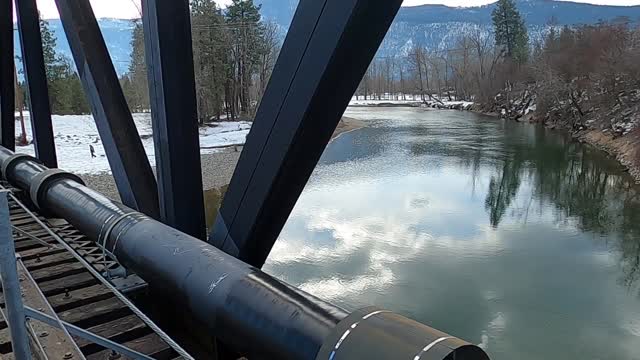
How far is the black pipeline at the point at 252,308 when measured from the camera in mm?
1053

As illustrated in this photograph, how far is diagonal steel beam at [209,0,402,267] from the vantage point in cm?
130

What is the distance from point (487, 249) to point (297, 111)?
32.4ft

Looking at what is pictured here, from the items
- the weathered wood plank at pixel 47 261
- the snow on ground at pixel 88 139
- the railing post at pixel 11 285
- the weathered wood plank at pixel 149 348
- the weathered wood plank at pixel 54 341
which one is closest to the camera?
the railing post at pixel 11 285

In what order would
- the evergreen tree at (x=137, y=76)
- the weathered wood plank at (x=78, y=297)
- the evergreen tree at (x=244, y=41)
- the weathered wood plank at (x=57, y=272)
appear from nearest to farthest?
the weathered wood plank at (x=78, y=297), the weathered wood plank at (x=57, y=272), the evergreen tree at (x=137, y=76), the evergreen tree at (x=244, y=41)

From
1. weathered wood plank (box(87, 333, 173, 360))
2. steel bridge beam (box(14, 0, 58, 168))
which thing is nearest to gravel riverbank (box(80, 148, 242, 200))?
steel bridge beam (box(14, 0, 58, 168))

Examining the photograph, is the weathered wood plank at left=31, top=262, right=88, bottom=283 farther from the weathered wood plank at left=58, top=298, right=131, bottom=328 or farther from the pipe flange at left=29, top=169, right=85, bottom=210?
the pipe flange at left=29, top=169, right=85, bottom=210

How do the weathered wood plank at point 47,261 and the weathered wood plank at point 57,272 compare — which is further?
the weathered wood plank at point 47,261

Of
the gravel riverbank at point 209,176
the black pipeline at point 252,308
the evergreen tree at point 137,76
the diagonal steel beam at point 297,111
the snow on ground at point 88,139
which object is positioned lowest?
the gravel riverbank at point 209,176

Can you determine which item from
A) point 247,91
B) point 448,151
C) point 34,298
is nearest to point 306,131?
point 34,298

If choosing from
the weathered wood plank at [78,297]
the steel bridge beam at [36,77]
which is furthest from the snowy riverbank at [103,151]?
the weathered wood plank at [78,297]

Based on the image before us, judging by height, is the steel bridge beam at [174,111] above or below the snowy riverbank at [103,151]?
above

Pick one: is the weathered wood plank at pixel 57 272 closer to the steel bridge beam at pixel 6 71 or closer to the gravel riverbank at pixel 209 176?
the steel bridge beam at pixel 6 71

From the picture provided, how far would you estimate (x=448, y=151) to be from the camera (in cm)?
2316

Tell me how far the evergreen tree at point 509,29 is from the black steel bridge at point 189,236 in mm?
54286
